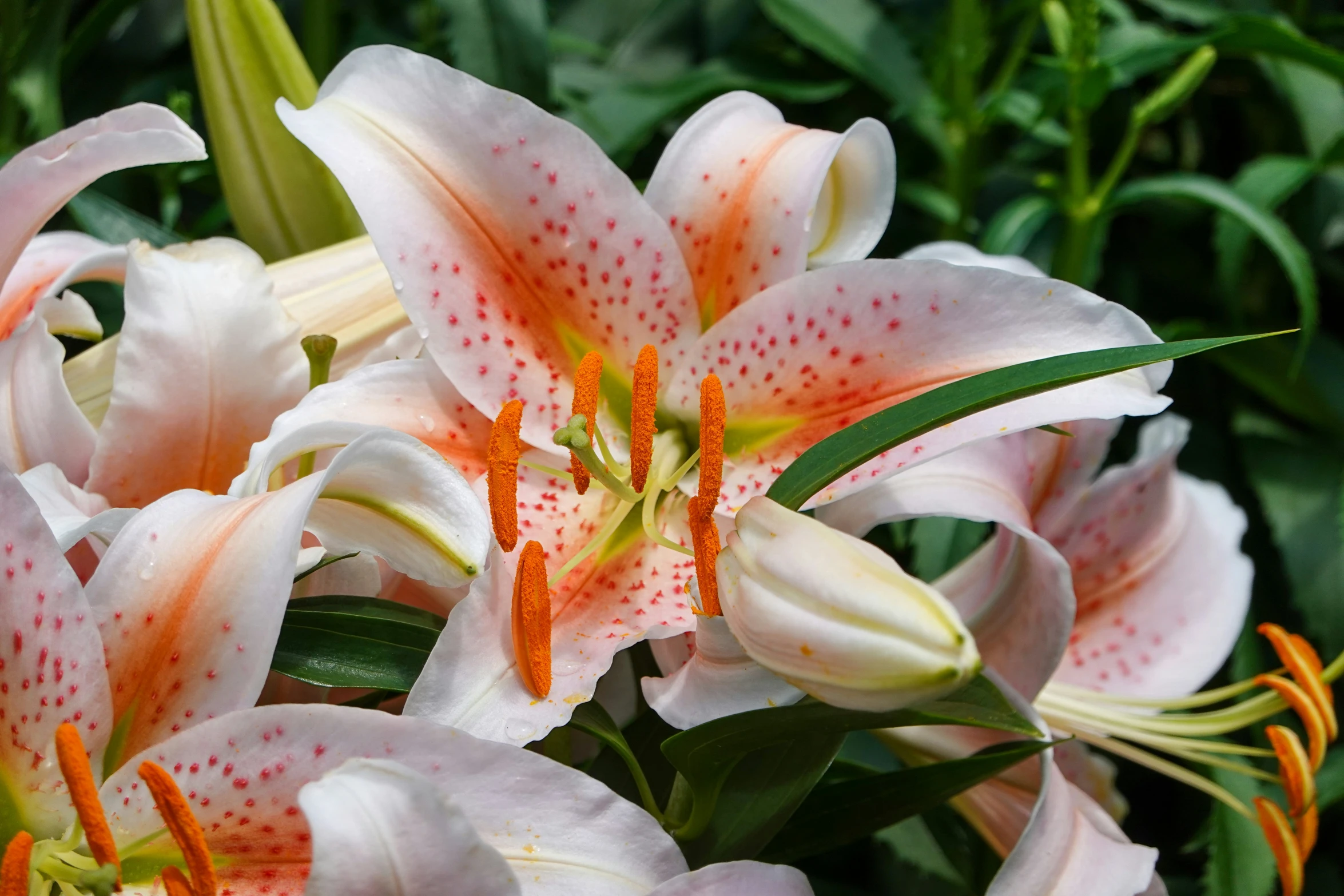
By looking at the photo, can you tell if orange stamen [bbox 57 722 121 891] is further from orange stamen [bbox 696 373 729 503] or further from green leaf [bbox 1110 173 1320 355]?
green leaf [bbox 1110 173 1320 355]

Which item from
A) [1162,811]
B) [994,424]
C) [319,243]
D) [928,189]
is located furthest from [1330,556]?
[319,243]

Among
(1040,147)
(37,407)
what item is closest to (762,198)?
(37,407)

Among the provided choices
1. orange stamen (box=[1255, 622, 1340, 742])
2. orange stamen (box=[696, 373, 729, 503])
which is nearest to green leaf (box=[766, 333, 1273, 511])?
orange stamen (box=[696, 373, 729, 503])

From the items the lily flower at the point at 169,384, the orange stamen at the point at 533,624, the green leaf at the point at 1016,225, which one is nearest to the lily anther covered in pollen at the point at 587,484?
the orange stamen at the point at 533,624

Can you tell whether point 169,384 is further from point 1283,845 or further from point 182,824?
point 1283,845

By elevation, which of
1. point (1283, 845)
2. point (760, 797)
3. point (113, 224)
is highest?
point (113, 224)

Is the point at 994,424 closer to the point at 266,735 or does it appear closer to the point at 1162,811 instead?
the point at 266,735
